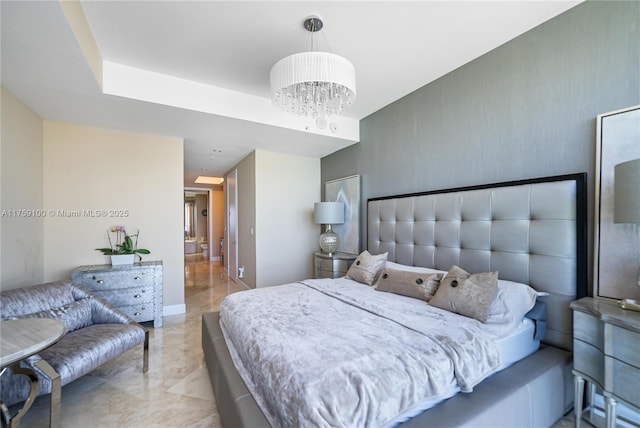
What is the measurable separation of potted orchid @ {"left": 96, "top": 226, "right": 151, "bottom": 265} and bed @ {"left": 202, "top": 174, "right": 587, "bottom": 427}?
1597 millimetres

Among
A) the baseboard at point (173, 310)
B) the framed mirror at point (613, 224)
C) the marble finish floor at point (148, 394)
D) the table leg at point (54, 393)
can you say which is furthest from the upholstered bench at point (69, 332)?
the framed mirror at point (613, 224)

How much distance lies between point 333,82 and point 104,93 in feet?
6.86

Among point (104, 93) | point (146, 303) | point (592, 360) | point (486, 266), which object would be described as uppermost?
point (104, 93)

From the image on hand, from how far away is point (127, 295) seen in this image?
310cm

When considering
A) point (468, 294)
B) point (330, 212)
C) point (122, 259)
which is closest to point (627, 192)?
point (468, 294)

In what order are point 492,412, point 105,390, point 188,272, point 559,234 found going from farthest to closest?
1. point 188,272
2. point 105,390
3. point 559,234
4. point 492,412

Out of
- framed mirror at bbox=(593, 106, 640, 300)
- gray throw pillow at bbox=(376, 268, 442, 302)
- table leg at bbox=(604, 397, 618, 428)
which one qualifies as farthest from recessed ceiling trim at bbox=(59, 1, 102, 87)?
table leg at bbox=(604, 397, 618, 428)

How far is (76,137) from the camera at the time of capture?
126 inches

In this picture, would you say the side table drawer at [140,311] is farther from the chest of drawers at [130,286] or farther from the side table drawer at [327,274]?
the side table drawer at [327,274]

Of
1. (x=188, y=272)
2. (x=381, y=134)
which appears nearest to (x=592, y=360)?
(x=381, y=134)

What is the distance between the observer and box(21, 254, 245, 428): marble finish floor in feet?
5.72

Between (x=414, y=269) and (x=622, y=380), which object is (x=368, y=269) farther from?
(x=622, y=380)

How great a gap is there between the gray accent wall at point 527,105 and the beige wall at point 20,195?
11.8 ft

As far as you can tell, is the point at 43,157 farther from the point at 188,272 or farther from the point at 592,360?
the point at 592,360
